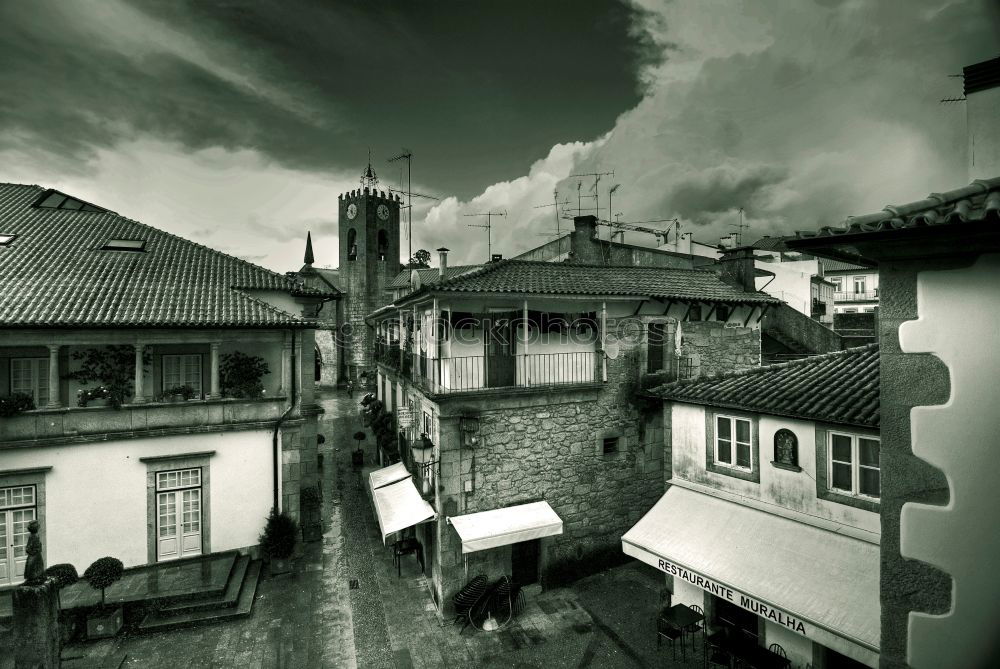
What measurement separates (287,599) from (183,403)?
580cm

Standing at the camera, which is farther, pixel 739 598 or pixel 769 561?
pixel 769 561

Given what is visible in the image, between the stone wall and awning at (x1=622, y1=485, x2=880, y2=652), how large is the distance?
473 centimetres

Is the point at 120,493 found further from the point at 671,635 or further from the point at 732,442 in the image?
the point at 732,442

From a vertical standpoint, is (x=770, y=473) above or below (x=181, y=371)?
below

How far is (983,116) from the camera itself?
455cm

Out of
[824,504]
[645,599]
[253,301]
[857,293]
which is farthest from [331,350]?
[857,293]

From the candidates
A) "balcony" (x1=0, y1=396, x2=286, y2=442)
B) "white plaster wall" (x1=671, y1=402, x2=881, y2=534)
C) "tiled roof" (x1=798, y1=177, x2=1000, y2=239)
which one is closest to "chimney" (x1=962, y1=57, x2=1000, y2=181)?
"tiled roof" (x1=798, y1=177, x2=1000, y2=239)

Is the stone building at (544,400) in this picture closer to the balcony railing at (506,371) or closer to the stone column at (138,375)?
the balcony railing at (506,371)

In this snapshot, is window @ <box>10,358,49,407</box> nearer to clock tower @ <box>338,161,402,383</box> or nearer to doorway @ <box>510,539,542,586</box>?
doorway @ <box>510,539,542,586</box>

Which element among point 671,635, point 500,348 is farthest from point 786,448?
point 500,348

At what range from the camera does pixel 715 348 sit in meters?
15.1

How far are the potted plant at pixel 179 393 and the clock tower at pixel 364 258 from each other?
124 ft

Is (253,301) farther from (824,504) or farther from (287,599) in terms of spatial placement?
(824,504)

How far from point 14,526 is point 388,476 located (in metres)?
9.06
